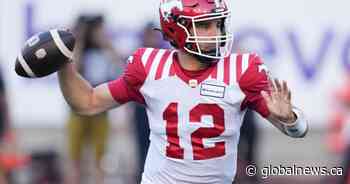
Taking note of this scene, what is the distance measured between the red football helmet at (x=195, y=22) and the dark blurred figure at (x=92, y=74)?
4.54m

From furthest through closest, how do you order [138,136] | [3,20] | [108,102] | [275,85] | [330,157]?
[3,20], [330,157], [138,136], [108,102], [275,85]

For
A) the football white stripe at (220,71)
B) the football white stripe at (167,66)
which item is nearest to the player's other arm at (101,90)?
the football white stripe at (167,66)

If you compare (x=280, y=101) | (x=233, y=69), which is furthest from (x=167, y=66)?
(x=280, y=101)

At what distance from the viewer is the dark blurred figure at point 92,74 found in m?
10.7

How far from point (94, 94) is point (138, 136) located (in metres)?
4.08

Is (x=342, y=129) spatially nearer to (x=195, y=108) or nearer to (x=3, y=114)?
(x=3, y=114)

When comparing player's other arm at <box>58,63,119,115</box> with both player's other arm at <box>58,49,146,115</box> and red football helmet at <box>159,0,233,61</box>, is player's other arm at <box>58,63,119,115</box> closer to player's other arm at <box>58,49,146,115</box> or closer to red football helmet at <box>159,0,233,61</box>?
player's other arm at <box>58,49,146,115</box>

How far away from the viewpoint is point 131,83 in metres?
6.18

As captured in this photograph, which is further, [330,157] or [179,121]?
[330,157]

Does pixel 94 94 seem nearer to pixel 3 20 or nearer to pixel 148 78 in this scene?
pixel 148 78

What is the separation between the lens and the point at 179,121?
239 inches

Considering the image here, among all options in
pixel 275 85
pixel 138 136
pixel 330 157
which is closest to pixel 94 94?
pixel 275 85

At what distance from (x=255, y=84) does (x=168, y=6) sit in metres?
0.57

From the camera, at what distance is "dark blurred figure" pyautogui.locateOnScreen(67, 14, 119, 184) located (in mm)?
10672
